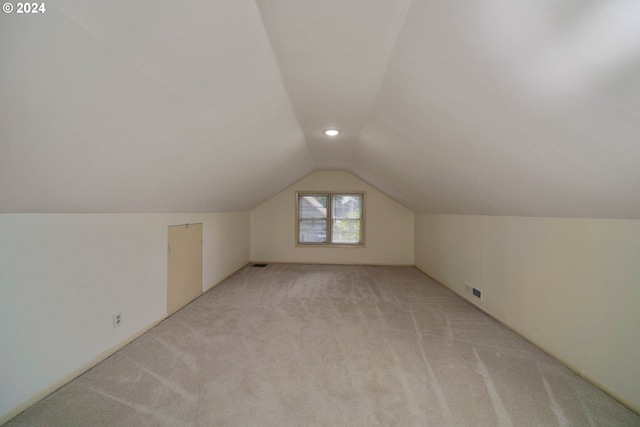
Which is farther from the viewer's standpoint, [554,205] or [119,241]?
[119,241]

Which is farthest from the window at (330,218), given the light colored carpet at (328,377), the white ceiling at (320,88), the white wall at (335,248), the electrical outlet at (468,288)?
the white ceiling at (320,88)

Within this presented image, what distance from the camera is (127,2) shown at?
920mm

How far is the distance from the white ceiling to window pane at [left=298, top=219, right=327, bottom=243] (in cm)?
403

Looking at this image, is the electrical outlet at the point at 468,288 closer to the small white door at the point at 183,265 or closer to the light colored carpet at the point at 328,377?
the light colored carpet at the point at 328,377

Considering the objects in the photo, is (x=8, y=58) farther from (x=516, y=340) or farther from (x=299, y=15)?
(x=516, y=340)

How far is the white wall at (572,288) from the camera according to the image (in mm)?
1724

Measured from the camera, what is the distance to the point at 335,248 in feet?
20.3

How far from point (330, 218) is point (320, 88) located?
440cm

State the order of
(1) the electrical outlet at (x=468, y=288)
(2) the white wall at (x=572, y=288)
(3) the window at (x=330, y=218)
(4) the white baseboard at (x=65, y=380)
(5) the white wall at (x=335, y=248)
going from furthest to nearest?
(3) the window at (x=330, y=218), (5) the white wall at (x=335, y=248), (1) the electrical outlet at (x=468, y=288), (2) the white wall at (x=572, y=288), (4) the white baseboard at (x=65, y=380)

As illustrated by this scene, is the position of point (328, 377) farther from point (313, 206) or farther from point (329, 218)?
point (313, 206)

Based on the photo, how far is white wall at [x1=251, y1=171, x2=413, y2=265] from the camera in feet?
20.0

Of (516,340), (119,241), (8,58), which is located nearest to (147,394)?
(119,241)

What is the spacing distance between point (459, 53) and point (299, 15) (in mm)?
743

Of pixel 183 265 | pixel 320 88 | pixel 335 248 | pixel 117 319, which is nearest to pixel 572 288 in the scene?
pixel 320 88
